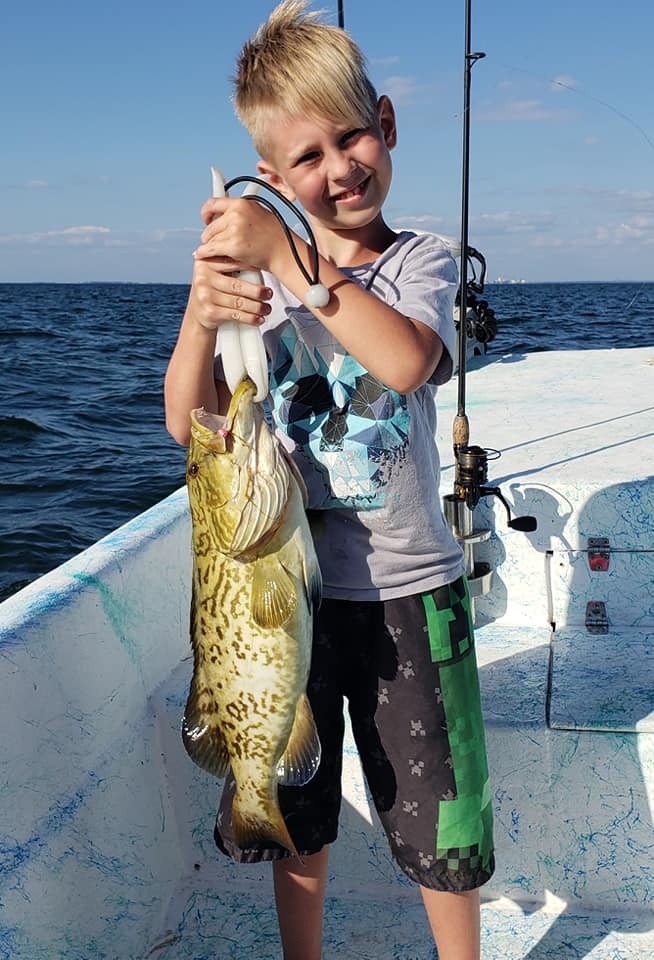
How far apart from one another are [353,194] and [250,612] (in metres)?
0.84

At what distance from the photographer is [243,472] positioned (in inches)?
69.9

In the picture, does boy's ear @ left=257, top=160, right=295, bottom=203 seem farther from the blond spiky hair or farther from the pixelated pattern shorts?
the pixelated pattern shorts

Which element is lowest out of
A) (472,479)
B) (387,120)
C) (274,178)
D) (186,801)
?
(186,801)

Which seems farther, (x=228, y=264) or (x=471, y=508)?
(x=471, y=508)

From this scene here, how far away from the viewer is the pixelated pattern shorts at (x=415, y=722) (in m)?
2.06

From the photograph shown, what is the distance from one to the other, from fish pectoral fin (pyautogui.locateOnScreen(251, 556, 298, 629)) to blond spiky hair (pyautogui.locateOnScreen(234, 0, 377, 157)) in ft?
2.72

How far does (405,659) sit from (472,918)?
625 millimetres

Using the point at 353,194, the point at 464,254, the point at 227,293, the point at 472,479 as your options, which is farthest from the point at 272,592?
the point at 464,254

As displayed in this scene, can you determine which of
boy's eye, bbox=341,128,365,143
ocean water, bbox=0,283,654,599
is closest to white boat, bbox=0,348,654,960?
boy's eye, bbox=341,128,365,143

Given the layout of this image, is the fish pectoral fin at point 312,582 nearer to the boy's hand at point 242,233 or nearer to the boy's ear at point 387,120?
the boy's hand at point 242,233

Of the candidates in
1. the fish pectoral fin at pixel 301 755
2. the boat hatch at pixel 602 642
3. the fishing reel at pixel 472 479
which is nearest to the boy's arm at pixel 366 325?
the fish pectoral fin at pixel 301 755

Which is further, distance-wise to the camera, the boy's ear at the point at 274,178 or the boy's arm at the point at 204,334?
the boy's ear at the point at 274,178

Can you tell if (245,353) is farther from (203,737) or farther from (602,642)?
(602,642)

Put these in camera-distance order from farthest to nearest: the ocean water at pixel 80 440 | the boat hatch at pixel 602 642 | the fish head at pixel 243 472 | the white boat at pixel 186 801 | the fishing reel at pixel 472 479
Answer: the ocean water at pixel 80 440, the fishing reel at pixel 472 479, the boat hatch at pixel 602 642, the white boat at pixel 186 801, the fish head at pixel 243 472
